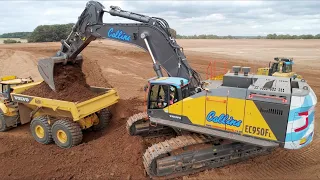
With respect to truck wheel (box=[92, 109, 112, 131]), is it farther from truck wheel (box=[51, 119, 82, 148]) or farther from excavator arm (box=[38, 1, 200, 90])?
excavator arm (box=[38, 1, 200, 90])

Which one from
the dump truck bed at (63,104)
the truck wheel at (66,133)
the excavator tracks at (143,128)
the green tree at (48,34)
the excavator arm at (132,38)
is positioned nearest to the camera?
the excavator arm at (132,38)

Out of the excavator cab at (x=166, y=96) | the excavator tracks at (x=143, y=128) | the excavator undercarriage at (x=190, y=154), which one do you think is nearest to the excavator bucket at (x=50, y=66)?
the excavator tracks at (x=143, y=128)

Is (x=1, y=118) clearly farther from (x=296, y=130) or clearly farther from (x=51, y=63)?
(x=296, y=130)

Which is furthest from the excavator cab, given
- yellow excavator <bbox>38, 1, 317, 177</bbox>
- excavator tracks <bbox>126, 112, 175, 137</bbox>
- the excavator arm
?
excavator tracks <bbox>126, 112, 175, 137</bbox>

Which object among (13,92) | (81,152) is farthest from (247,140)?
(13,92)

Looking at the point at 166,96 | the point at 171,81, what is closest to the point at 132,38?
the point at 171,81

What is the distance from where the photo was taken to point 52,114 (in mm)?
9148

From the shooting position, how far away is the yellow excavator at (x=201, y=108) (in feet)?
20.1

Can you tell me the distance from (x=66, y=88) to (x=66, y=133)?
173 cm

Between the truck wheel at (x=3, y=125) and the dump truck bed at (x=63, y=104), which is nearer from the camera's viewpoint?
the dump truck bed at (x=63, y=104)

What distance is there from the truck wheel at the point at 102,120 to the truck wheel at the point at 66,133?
1.32 m

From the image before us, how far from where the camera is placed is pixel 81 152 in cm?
821

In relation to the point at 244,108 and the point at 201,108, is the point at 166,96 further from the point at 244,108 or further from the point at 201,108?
the point at 244,108

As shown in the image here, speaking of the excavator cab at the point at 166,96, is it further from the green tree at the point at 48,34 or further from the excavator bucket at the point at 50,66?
the green tree at the point at 48,34
